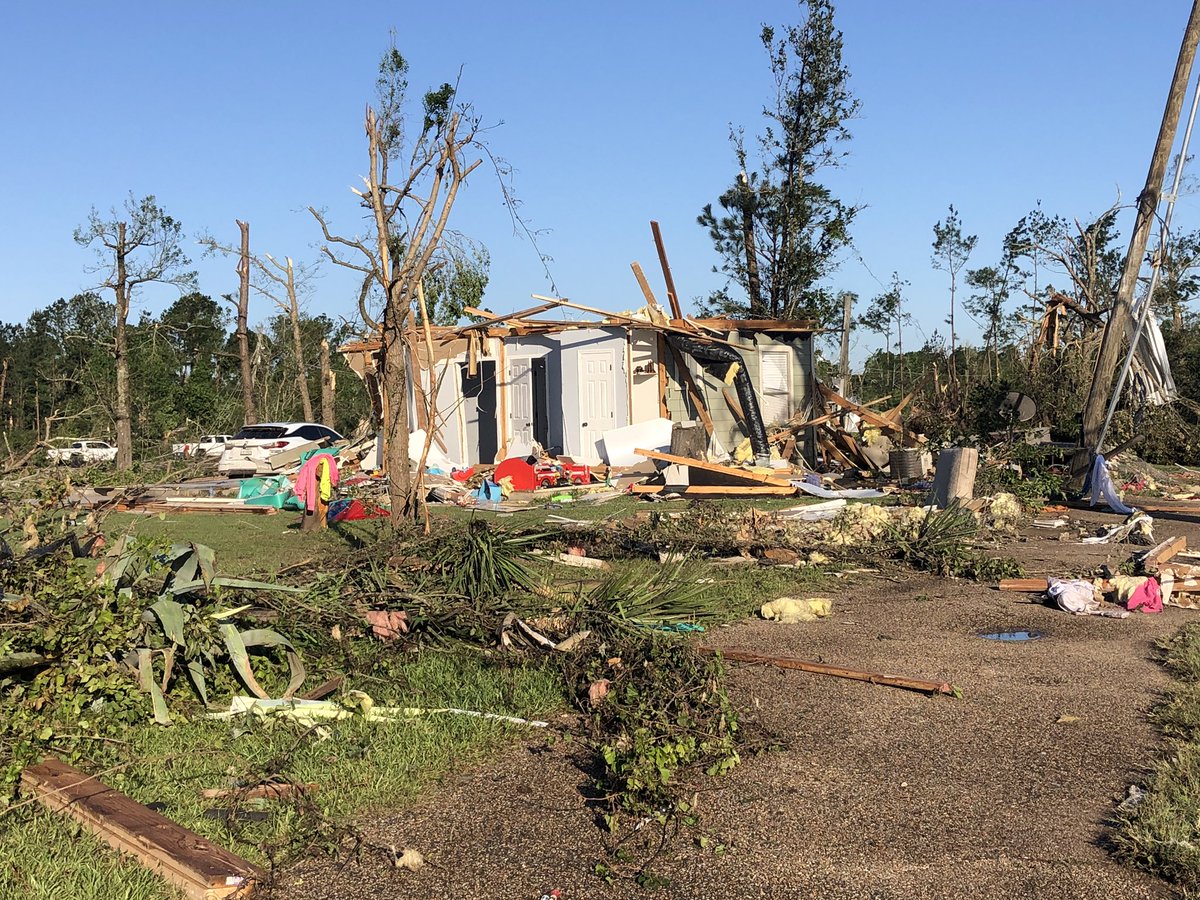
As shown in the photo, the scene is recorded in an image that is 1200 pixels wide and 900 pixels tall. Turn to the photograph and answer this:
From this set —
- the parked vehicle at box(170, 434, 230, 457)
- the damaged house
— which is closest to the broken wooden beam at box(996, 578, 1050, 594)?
the parked vehicle at box(170, 434, 230, 457)

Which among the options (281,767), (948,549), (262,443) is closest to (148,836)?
(281,767)

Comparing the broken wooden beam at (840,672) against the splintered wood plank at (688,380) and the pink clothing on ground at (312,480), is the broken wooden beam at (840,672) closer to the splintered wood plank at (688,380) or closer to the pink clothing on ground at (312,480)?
the pink clothing on ground at (312,480)

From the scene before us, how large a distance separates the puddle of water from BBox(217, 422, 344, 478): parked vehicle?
18063mm

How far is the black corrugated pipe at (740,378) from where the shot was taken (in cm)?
2002

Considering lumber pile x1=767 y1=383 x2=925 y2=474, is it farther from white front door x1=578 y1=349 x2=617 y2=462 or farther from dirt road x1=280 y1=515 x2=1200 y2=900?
dirt road x1=280 y1=515 x2=1200 y2=900

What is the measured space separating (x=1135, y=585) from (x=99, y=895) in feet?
23.2

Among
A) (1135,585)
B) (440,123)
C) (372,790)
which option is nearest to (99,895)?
(372,790)

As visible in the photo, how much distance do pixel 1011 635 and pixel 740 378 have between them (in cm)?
1366

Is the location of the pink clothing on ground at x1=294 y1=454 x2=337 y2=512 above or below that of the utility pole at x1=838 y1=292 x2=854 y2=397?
below

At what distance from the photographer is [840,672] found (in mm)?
5832

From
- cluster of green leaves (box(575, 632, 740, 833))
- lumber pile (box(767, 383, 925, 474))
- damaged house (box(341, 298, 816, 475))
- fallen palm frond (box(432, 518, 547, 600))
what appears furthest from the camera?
lumber pile (box(767, 383, 925, 474))

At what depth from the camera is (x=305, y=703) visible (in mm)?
5211

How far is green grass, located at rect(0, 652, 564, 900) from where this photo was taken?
11.5ft

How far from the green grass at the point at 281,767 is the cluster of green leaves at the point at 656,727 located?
0.37 metres
